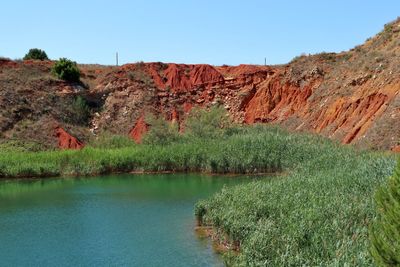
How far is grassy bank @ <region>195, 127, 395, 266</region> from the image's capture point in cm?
1235

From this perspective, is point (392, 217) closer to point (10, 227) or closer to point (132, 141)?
point (10, 227)

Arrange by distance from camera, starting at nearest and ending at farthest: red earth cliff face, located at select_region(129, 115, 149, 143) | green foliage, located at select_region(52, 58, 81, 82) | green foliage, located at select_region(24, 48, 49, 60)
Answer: red earth cliff face, located at select_region(129, 115, 149, 143) < green foliage, located at select_region(52, 58, 81, 82) < green foliage, located at select_region(24, 48, 49, 60)

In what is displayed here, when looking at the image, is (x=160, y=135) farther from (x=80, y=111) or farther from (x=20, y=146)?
(x=80, y=111)

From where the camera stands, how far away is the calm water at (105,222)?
57.1 ft

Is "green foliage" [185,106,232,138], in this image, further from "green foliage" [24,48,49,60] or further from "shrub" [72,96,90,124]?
"green foliage" [24,48,49,60]

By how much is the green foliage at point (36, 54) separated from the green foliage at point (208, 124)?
26982mm

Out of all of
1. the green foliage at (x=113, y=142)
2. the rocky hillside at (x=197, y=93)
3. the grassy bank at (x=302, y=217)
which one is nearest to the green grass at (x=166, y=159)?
the green foliage at (x=113, y=142)

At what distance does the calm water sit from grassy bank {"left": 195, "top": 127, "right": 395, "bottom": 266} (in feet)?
4.42

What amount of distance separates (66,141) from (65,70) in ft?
38.0

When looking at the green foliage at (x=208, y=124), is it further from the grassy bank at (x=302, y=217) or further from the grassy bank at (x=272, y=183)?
the grassy bank at (x=302, y=217)

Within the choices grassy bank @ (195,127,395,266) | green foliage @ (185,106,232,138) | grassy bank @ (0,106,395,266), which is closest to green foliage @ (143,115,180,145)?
grassy bank @ (0,106,395,266)

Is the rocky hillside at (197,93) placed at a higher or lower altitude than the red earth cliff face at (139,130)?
higher

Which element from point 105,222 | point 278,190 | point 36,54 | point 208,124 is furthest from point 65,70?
point 278,190

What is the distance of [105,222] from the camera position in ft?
75.3
